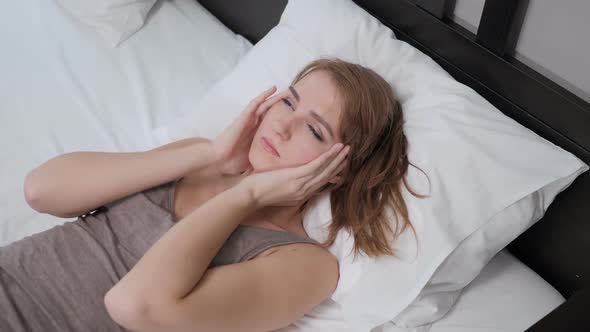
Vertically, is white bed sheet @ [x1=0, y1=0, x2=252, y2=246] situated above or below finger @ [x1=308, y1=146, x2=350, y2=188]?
below

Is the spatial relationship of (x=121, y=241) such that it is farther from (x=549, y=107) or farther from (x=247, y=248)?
(x=549, y=107)

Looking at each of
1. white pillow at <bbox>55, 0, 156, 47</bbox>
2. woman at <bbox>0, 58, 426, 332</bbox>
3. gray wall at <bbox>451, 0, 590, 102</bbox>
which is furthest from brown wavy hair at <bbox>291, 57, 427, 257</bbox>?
white pillow at <bbox>55, 0, 156, 47</bbox>

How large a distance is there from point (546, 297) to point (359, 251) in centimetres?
39

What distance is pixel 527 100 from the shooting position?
121cm

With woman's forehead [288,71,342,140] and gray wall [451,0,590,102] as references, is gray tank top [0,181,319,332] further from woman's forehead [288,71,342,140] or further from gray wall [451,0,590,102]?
gray wall [451,0,590,102]

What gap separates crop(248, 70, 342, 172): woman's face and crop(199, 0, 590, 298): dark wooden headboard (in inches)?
12.3

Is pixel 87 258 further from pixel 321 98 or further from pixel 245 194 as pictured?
pixel 321 98

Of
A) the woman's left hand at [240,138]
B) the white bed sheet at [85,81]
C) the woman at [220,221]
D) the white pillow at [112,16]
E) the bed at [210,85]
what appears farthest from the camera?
the white pillow at [112,16]

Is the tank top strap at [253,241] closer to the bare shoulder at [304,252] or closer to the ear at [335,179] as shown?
the bare shoulder at [304,252]

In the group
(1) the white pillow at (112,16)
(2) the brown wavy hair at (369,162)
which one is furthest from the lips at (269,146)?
(1) the white pillow at (112,16)

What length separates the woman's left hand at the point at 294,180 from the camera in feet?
3.86

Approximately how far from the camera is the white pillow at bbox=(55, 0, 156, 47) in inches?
77.7

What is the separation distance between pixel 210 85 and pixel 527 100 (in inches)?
37.9

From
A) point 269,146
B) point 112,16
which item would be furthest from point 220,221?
point 112,16
